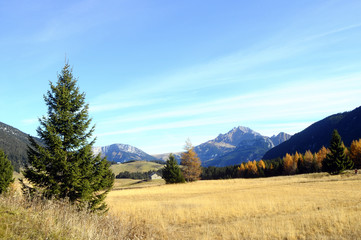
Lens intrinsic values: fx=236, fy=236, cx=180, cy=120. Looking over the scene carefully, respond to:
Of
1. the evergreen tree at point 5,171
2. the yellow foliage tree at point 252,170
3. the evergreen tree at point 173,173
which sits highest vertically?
the evergreen tree at point 5,171

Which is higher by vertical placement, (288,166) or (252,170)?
(288,166)

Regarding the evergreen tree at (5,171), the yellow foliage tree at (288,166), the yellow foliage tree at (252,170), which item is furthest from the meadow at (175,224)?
the yellow foliage tree at (252,170)

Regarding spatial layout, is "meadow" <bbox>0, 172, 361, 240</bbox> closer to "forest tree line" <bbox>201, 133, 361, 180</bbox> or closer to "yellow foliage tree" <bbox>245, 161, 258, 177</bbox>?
"forest tree line" <bbox>201, 133, 361, 180</bbox>

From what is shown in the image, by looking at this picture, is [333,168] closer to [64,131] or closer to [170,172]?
[170,172]

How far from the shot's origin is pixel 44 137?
12.8m

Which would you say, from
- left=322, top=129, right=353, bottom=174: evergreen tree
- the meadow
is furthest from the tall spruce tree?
left=322, top=129, right=353, bottom=174: evergreen tree

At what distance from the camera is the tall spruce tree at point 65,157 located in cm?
1245

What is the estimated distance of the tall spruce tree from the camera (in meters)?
12.5

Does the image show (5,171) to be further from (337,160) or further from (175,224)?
(337,160)

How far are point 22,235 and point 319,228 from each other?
10.7 metres

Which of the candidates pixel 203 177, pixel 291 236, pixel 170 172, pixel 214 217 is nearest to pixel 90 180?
pixel 214 217

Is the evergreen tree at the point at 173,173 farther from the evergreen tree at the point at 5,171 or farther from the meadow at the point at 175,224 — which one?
the meadow at the point at 175,224

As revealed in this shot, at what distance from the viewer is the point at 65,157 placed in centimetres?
1280

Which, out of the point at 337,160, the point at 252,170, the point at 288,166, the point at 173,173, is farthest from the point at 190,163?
the point at 252,170
